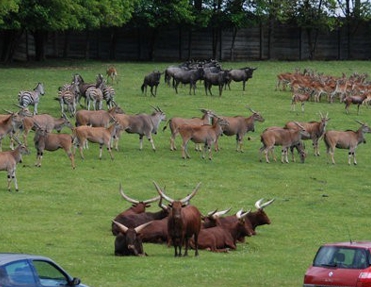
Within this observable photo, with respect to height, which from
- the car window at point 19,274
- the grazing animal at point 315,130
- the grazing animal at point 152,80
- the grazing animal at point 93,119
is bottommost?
the grazing animal at point 315,130

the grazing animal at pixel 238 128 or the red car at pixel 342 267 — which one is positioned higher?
the red car at pixel 342 267

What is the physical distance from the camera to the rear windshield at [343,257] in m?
17.6

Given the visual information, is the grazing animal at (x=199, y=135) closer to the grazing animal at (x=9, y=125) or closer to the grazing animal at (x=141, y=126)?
the grazing animal at (x=141, y=126)

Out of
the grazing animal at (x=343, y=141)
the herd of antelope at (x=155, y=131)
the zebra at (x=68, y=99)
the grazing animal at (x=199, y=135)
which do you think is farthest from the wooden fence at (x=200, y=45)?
the grazing animal at (x=343, y=141)

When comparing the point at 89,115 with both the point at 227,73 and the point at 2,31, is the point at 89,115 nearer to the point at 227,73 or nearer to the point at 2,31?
the point at 227,73

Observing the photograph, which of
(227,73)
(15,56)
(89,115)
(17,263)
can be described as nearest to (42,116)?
(89,115)

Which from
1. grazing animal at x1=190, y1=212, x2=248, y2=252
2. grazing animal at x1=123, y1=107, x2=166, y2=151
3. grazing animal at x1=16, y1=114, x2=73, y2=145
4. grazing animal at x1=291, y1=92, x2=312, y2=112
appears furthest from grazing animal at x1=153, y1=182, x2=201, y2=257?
grazing animal at x1=291, y1=92, x2=312, y2=112

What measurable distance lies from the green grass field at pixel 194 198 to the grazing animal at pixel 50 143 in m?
0.46

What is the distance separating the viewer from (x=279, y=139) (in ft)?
129

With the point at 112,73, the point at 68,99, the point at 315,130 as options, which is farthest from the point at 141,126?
the point at 112,73

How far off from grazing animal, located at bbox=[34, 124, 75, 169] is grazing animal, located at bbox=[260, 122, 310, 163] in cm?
→ 774

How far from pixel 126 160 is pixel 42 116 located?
3.80 meters

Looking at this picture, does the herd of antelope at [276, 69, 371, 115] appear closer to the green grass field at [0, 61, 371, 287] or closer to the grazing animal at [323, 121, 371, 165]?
the green grass field at [0, 61, 371, 287]

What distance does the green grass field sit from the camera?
2109 cm
